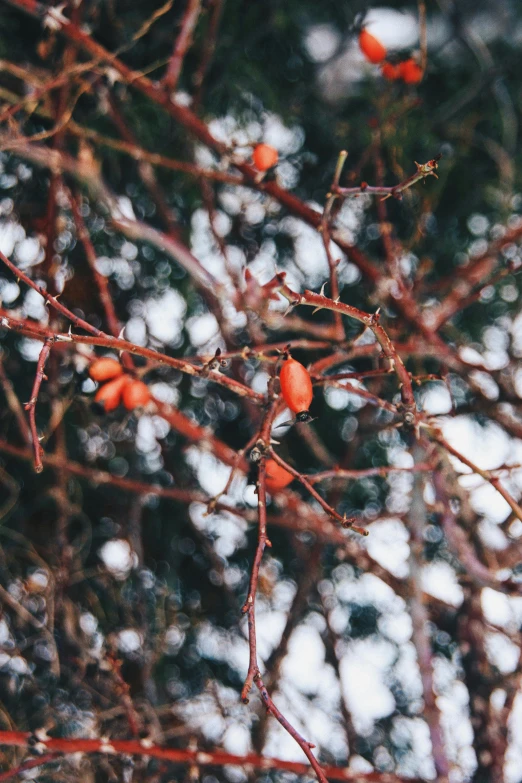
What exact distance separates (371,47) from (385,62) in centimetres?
12

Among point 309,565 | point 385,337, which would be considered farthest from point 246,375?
point 385,337

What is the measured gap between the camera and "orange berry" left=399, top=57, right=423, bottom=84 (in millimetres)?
1769

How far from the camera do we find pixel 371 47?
5.66 feet

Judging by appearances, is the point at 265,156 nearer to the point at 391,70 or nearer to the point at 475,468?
the point at 391,70

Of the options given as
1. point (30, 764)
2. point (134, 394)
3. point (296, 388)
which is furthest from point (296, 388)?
point (30, 764)

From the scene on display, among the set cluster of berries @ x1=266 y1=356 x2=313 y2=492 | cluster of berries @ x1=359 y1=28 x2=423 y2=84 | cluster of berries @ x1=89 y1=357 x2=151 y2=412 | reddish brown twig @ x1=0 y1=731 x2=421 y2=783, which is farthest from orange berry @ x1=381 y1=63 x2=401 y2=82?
reddish brown twig @ x1=0 y1=731 x2=421 y2=783

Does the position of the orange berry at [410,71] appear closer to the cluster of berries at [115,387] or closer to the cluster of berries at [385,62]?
the cluster of berries at [385,62]

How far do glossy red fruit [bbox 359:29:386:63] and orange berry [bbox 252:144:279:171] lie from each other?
54 centimetres

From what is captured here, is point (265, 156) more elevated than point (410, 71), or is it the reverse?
point (410, 71)

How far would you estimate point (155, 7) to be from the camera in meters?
1.99

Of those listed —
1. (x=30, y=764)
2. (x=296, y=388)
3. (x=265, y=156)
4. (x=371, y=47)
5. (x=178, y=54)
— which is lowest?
(x=30, y=764)

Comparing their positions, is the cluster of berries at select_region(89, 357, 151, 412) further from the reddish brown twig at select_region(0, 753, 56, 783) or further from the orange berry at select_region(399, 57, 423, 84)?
the orange berry at select_region(399, 57, 423, 84)

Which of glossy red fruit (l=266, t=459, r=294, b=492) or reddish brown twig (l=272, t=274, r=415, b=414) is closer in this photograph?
reddish brown twig (l=272, t=274, r=415, b=414)

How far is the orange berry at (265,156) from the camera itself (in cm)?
140
